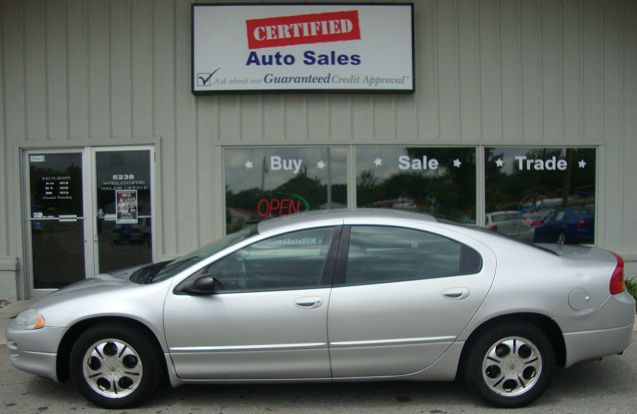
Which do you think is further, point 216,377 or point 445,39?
point 445,39

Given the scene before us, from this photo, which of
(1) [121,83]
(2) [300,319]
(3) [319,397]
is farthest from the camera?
(1) [121,83]

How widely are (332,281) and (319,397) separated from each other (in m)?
1.02

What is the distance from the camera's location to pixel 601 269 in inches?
169

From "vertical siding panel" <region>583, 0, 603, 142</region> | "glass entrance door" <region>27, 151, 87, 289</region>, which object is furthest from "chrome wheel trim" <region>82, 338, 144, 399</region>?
"vertical siding panel" <region>583, 0, 603, 142</region>

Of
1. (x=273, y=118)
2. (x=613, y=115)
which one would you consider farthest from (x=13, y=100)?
(x=613, y=115)

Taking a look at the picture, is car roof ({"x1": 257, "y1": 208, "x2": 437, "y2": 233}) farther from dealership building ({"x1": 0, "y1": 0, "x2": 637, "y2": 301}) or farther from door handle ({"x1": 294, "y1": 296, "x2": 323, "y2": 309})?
dealership building ({"x1": 0, "y1": 0, "x2": 637, "y2": 301})

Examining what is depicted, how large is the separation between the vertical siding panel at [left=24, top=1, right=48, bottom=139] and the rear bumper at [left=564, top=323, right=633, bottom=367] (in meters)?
7.39

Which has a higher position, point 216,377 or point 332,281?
point 332,281

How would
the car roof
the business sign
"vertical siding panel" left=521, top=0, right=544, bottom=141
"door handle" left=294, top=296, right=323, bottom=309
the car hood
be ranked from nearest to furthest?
"door handle" left=294, top=296, right=323, bottom=309, the car hood, the car roof, the business sign, "vertical siding panel" left=521, top=0, right=544, bottom=141

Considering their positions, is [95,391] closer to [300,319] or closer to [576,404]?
[300,319]

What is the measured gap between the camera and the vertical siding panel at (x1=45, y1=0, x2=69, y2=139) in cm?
826

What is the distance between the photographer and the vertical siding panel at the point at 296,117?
27.0ft

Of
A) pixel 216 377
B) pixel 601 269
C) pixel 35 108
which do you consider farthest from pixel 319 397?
pixel 35 108

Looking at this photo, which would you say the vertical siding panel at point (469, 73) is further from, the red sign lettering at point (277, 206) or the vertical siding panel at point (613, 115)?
the red sign lettering at point (277, 206)
